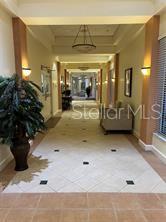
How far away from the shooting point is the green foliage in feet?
9.57

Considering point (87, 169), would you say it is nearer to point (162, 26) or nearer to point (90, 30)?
point (162, 26)

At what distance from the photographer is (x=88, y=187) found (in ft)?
9.18

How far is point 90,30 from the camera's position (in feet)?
24.2

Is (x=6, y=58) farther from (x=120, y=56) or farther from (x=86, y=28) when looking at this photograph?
(x=120, y=56)

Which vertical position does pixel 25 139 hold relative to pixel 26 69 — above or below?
below

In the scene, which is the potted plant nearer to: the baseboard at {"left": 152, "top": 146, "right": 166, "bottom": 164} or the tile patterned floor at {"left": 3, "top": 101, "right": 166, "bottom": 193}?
the tile patterned floor at {"left": 3, "top": 101, "right": 166, "bottom": 193}

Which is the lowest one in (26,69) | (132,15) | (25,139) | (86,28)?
(25,139)

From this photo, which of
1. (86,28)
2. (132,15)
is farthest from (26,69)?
(86,28)
